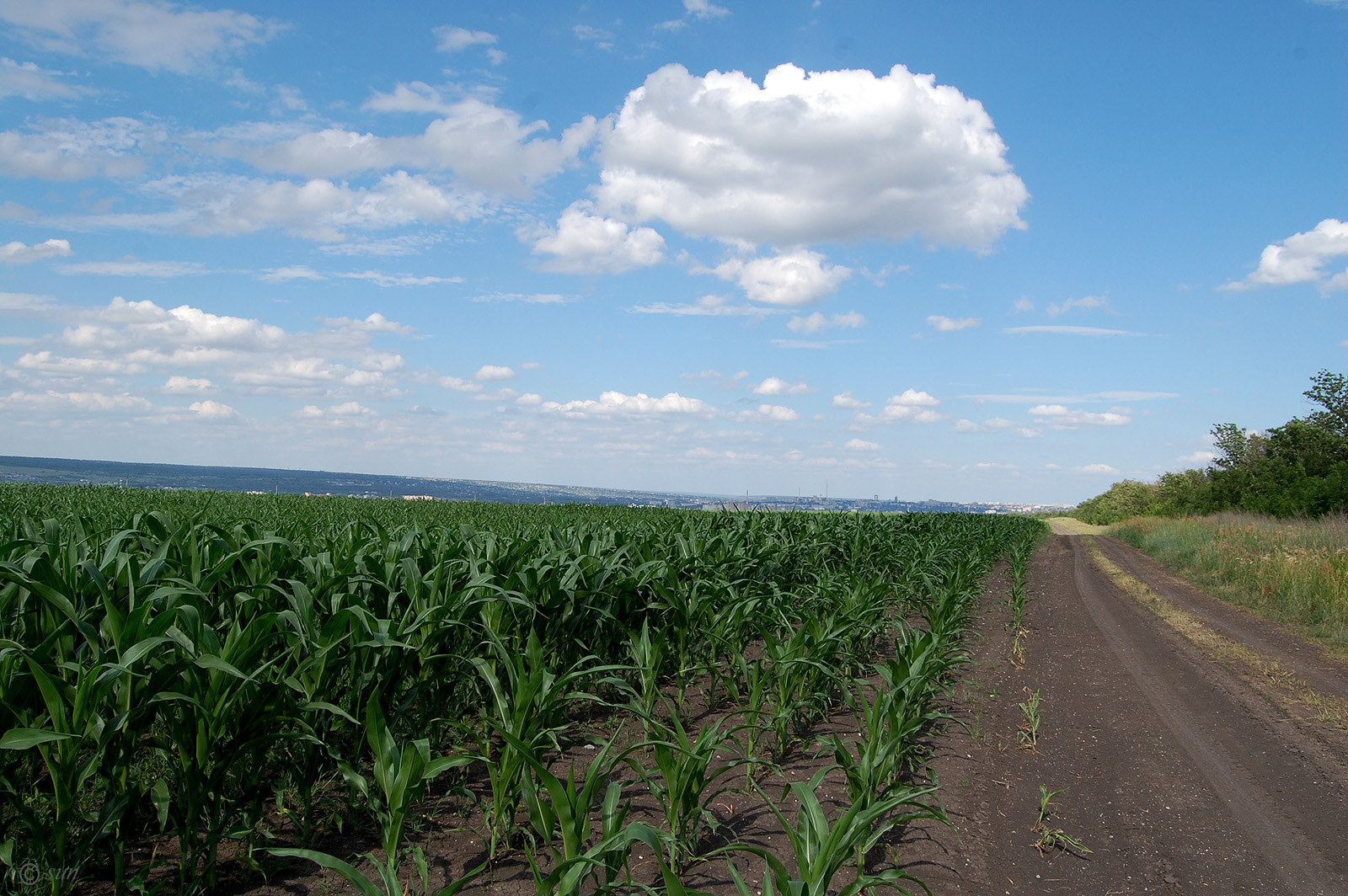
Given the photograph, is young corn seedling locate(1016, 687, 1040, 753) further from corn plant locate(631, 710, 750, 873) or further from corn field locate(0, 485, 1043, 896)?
corn plant locate(631, 710, 750, 873)

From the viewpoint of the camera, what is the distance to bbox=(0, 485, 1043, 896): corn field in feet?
8.14

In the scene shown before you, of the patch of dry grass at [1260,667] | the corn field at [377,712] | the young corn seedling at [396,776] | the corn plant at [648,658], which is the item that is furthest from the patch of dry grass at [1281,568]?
the young corn seedling at [396,776]

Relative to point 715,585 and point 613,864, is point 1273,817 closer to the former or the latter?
point 715,585

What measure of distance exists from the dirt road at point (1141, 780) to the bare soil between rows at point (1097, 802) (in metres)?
0.01

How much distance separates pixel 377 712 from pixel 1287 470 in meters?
48.5

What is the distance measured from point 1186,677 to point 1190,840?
17.0 ft

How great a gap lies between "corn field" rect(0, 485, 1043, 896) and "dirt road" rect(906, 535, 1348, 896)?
1.35ft

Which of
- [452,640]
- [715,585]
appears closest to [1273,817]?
[715,585]

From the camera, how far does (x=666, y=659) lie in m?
6.06

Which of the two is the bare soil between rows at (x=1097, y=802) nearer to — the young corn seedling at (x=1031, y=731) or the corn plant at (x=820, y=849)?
the young corn seedling at (x=1031, y=731)

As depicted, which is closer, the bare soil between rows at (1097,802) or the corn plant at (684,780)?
the corn plant at (684,780)

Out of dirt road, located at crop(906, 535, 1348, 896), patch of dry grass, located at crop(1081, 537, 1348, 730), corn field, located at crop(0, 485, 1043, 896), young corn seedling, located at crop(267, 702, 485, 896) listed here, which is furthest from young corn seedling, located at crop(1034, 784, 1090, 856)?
patch of dry grass, located at crop(1081, 537, 1348, 730)

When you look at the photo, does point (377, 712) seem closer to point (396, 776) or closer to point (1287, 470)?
point (396, 776)

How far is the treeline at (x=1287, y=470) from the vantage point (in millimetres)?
29984
